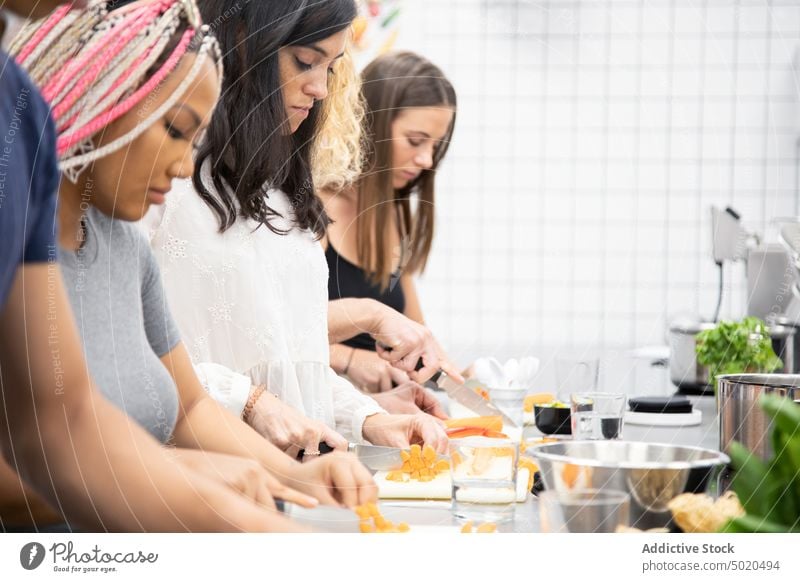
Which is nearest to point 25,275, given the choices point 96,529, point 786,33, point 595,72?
point 96,529

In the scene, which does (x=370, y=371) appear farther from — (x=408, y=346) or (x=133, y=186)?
(x=133, y=186)

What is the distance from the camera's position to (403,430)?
772 mm

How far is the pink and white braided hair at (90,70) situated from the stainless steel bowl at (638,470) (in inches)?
12.1

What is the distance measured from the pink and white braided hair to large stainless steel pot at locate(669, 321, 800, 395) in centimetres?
82

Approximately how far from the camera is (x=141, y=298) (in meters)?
0.63

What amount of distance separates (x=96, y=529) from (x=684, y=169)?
0.49 m

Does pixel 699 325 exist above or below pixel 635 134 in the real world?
below

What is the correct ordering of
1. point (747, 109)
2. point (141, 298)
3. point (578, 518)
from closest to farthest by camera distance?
point (578, 518) → point (141, 298) → point (747, 109)

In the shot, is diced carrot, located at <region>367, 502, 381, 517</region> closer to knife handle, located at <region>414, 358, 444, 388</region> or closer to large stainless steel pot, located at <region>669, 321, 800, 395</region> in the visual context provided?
knife handle, located at <region>414, 358, 444, 388</region>

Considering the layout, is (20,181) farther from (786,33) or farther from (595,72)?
(786,33)

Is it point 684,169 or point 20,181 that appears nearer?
point 20,181

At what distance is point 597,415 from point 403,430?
6.3 inches

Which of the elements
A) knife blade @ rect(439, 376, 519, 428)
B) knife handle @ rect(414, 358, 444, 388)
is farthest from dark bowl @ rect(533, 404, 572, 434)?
knife handle @ rect(414, 358, 444, 388)

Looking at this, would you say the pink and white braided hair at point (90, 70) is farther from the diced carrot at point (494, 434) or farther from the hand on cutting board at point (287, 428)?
the diced carrot at point (494, 434)
